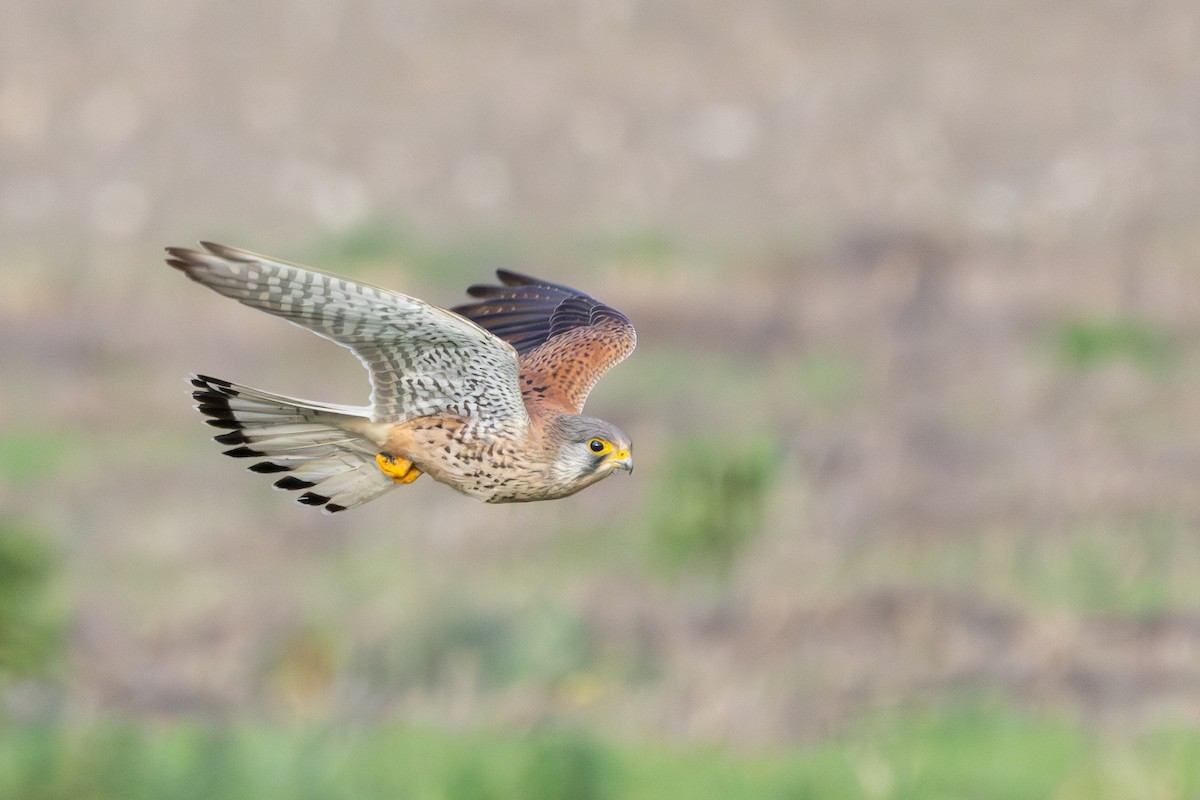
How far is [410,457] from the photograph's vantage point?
20.6ft

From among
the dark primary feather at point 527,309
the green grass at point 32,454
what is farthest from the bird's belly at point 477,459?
the green grass at point 32,454

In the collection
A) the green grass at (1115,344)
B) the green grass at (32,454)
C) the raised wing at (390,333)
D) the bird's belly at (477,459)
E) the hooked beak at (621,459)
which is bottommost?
the bird's belly at (477,459)

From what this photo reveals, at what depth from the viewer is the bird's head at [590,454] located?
6.16 metres

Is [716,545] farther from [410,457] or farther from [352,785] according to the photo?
[410,457]

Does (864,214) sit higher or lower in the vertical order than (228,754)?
higher

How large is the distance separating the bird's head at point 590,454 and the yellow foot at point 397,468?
459 mm

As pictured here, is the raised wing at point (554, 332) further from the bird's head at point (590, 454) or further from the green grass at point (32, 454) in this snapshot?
the green grass at point (32, 454)

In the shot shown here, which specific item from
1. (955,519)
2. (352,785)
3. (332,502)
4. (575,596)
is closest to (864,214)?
(955,519)

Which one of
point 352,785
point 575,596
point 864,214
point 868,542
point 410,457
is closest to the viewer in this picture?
point 410,457

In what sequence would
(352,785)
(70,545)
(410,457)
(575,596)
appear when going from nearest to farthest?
(410,457) → (352,785) → (575,596) → (70,545)

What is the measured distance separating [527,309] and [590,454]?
1.94 meters

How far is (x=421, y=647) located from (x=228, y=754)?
2.12 m

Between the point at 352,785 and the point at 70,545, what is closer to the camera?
the point at 352,785

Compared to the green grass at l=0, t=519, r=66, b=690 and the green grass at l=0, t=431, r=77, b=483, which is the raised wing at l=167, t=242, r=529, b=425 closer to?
the green grass at l=0, t=519, r=66, b=690
